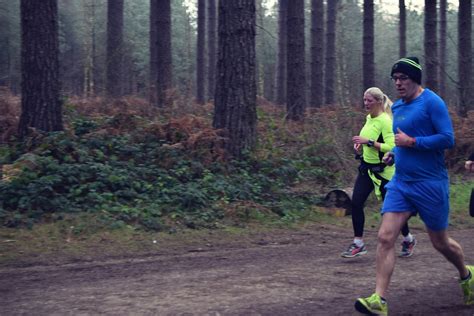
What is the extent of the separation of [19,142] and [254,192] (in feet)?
15.2

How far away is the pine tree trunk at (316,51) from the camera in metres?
24.7

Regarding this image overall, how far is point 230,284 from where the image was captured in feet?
23.7

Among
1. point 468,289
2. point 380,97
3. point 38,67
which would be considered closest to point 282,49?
point 38,67

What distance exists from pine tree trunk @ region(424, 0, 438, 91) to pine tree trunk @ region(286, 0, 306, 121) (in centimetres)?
402

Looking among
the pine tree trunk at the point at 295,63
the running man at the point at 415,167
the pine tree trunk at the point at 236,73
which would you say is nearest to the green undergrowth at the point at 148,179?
the pine tree trunk at the point at 236,73

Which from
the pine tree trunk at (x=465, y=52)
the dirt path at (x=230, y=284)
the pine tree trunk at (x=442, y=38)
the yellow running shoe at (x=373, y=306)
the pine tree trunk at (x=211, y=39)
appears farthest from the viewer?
the pine tree trunk at (x=211, y=39)

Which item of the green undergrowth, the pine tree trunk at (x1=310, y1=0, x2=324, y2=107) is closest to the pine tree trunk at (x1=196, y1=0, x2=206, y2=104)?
the pine tree trunk at (x1=310, y1=0, x2=324, y2=107)

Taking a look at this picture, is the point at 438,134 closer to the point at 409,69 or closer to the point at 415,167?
the point at 415,167

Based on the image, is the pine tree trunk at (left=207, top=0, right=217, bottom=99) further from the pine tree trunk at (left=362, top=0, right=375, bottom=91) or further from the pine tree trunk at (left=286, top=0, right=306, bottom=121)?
the pine tree trunk at (left=286, top=0, right=306, bottom=121)

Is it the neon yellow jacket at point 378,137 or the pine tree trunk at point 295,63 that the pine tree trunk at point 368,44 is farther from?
the neon yellow jacket at point 378,137

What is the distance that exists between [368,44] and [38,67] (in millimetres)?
14623

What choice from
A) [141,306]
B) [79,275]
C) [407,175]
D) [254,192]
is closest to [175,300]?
[141,306]

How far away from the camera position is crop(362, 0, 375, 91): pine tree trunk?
2308 centimetres

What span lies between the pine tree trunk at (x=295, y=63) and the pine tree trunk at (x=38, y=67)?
28.4 ft
